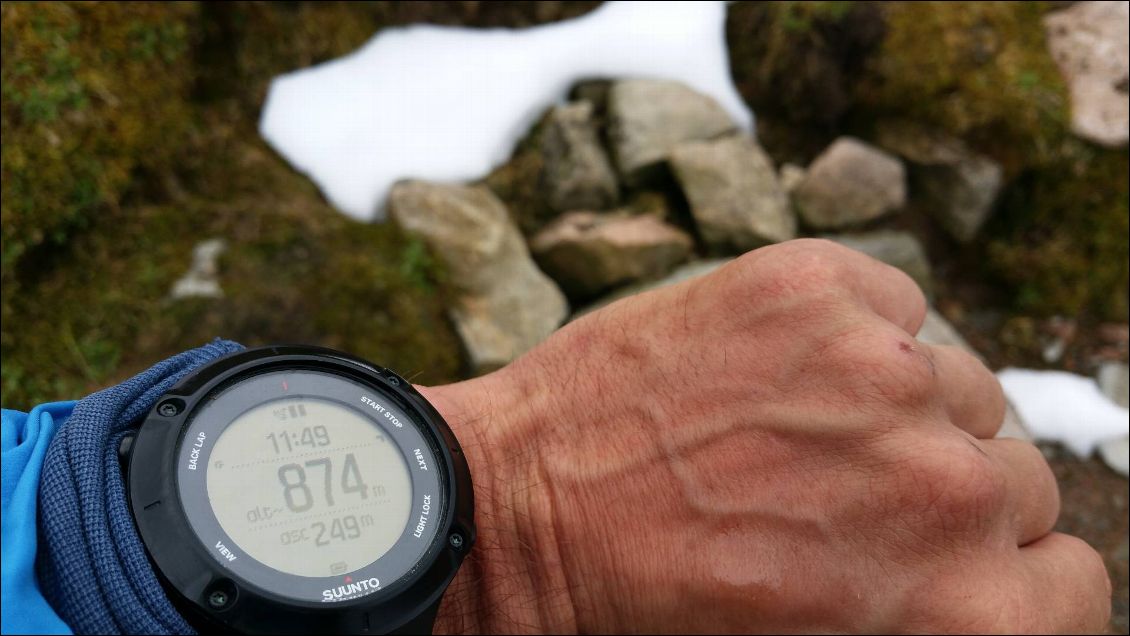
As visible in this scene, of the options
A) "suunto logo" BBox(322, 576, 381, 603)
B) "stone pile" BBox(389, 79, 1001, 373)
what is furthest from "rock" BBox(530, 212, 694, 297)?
"suunto logo" BBox(322, 576, 381, 603)

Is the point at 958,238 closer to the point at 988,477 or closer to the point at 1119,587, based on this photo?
the point at 1119,587

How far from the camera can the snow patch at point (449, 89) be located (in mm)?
2912

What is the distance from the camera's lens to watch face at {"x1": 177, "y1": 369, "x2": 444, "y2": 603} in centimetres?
147

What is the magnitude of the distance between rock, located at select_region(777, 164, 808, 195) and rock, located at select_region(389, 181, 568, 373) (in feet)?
2.93

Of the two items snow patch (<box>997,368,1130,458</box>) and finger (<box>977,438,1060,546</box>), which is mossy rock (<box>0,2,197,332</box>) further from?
snow patch (<box>997,368,1130,458</box>)

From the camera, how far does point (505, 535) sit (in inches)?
78.7

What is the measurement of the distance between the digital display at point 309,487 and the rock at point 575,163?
5.63 ft

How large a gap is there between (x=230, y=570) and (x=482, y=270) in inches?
67.5

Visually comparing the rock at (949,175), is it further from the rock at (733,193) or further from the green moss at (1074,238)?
the rock at (733,193)

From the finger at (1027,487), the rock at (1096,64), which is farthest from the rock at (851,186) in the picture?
the finger at (1027,487)

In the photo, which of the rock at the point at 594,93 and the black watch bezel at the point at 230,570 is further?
the rock at the point at 594,93

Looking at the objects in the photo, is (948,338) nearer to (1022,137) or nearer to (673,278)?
(1022,137)

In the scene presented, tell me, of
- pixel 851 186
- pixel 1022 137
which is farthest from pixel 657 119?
pixel 1022 137

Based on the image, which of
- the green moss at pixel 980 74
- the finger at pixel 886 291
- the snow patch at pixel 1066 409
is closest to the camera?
the finger at pixel 886 291
